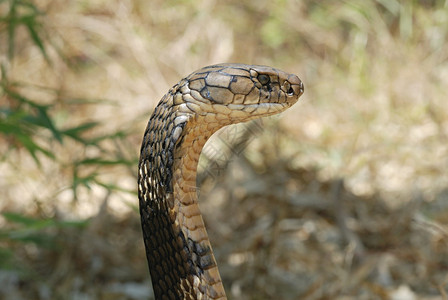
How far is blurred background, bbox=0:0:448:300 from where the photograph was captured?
107 inches

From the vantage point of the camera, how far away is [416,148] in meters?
3.97

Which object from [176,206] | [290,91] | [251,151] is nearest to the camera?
[176,206]

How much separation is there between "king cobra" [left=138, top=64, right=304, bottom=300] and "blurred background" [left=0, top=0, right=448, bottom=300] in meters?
0.18

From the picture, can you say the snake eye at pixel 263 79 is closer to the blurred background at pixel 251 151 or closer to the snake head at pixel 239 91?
the snake head at pixel 239 91

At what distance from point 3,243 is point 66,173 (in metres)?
0.72

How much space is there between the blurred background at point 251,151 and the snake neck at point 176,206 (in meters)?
0.18

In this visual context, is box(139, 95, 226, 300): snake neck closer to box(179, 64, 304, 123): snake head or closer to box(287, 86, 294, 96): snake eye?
box(179, 64, 304, 123): snake head

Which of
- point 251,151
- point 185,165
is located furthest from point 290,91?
point 251,151

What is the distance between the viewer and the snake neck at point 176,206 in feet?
4.71

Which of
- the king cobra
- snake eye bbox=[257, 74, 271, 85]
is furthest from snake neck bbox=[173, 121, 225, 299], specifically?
snake eye bbox=[257, 74, 271, 85]

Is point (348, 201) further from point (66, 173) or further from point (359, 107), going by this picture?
point (66, 173)

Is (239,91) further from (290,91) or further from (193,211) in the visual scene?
(193,211)

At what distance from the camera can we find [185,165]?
1459mm

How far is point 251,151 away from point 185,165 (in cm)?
231
